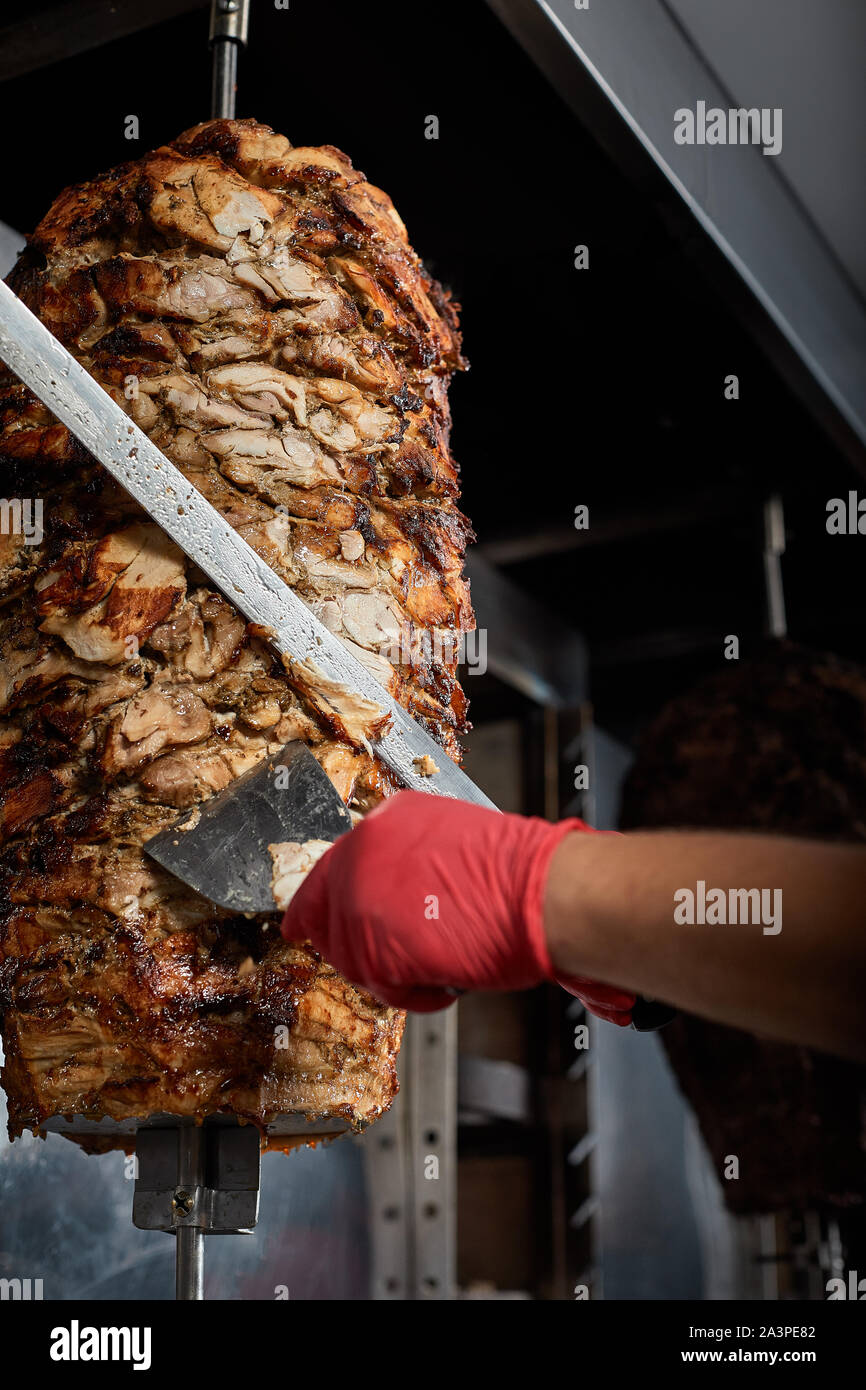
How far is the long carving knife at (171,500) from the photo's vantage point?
51.7 inches

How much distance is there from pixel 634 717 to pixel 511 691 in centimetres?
136

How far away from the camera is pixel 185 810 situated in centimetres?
133

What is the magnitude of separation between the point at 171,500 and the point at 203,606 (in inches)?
4.9

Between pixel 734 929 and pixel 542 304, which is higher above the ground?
pixel 542 304

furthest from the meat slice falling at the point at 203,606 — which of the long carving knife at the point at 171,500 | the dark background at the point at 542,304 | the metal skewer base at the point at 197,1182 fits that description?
the dark background at the point at 542,304

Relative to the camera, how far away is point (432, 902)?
44.1 inches

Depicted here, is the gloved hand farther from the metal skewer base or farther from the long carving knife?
the metal skewer base

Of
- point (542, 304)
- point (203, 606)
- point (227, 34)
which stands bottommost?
point (203, 606)

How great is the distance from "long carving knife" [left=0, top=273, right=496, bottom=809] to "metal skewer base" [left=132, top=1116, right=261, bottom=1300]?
1.56ft

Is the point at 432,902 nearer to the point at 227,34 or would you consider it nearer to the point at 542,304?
Answer: the point at 227,34

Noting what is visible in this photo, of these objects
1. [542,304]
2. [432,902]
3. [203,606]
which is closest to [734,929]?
[432,902]

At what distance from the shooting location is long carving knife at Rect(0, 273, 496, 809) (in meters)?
1.31

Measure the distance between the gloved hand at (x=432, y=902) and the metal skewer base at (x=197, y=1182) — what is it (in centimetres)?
35

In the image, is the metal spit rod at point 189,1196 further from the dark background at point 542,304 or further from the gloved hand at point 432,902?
the dark background at point 542,304
